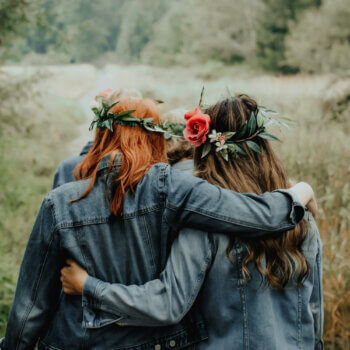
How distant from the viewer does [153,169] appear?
1932mm

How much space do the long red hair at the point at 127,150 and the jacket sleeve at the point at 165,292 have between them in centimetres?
36

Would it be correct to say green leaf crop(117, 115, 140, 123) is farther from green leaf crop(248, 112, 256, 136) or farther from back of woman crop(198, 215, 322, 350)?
back of woman crop(198, 215, 322, 350)

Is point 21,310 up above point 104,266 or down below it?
below

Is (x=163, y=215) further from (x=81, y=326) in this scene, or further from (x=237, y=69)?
(x=237, y=69)

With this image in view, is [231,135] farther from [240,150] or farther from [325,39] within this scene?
[325,39]

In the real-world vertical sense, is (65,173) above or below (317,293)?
above

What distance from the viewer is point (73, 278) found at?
1875 mm

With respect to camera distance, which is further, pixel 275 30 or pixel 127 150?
pixel 275 30

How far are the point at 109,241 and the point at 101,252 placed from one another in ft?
0.23

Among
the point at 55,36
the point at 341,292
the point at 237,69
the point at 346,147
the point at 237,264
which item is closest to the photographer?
the point at 237,264

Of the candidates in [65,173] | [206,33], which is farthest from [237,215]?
[206,33]

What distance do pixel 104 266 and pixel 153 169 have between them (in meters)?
0.55

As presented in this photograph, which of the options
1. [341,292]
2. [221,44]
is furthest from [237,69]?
[341,292]

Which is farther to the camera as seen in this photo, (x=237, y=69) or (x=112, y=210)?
(x=237, y=69)
